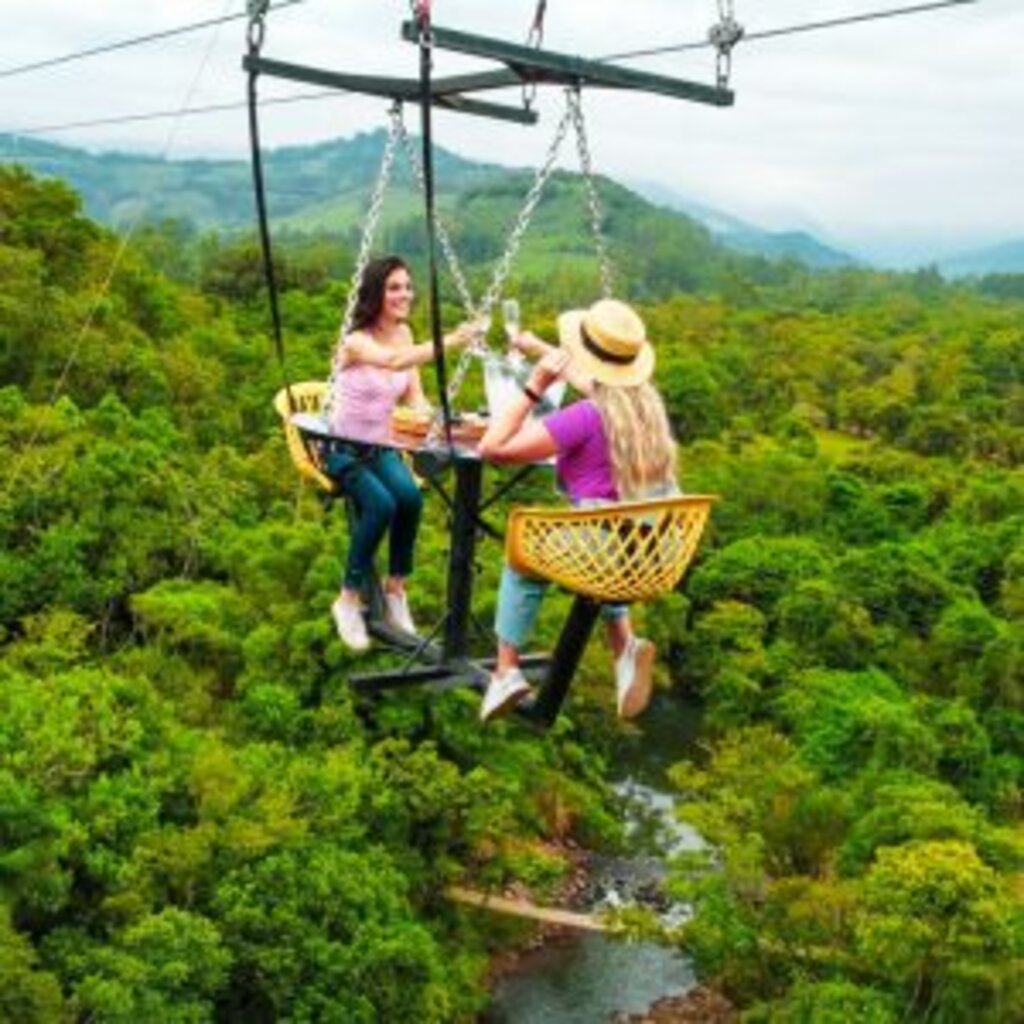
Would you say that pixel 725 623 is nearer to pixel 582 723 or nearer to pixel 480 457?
pixel 582 723

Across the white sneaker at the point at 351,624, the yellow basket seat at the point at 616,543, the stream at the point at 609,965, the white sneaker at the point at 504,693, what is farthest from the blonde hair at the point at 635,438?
the stream at the point at 609,965

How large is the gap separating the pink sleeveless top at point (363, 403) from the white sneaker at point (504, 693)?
122 centimetres

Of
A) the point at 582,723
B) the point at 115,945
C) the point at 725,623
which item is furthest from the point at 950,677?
the point at 115,945

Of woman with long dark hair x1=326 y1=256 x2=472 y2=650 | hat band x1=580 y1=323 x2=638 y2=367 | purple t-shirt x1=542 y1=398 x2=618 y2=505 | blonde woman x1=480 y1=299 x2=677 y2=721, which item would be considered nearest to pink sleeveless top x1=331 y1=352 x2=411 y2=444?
woman with long dark hair x1=326 y1=256 x2=472 y2=650

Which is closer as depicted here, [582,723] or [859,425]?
[582,723]

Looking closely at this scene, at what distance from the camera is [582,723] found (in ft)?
91.2

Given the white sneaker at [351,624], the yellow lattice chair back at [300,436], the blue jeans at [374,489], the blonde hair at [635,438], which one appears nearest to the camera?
the blonde hair at [635,438]

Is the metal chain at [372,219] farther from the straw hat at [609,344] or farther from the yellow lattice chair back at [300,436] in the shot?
the straw hat at [609,344]

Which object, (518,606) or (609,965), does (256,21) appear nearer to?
(518,606)

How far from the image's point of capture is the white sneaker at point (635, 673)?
660 centimetres

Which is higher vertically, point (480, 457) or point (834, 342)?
point (480, 457)

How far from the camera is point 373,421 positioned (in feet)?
24.1

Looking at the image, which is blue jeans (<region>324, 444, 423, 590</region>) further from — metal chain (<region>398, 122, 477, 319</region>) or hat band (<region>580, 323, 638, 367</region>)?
hat band (<region>580, 323, 638, 367</region>)

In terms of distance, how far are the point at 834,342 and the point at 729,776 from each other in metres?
46.1
